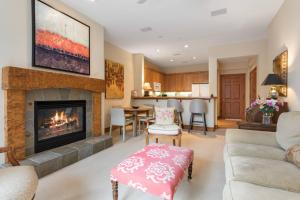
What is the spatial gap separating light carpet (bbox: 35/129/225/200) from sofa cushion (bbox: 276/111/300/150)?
0.83 metres

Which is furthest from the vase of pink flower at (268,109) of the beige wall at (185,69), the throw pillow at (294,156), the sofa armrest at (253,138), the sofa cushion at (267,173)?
the beige wall at (185,69)

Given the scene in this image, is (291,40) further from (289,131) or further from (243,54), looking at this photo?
(243,54)

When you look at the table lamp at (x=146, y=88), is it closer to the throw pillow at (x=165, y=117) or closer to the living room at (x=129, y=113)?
the living room at (x=129, y=113)

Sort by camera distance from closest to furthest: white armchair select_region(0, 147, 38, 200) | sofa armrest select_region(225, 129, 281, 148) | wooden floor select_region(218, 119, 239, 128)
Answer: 1. white armchair select_region(0, 147, 38, 200)
2. sofa armrest select_region(225, 129, 281, 148)
3. wooden floor select_region(218, 119, 239, 128)

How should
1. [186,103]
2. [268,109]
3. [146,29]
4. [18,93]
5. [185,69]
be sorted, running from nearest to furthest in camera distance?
Result: [18,93]
[268,109]
[146,29]
[186,103]
[185,69]

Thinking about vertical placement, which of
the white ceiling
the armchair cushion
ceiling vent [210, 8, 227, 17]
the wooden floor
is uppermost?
the white ceiling

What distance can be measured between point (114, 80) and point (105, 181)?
138 inches

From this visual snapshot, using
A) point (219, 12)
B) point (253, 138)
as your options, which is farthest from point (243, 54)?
point (253, 138)

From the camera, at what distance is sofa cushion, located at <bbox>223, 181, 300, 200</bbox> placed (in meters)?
0.95

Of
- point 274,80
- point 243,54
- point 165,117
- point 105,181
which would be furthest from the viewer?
point 243,54

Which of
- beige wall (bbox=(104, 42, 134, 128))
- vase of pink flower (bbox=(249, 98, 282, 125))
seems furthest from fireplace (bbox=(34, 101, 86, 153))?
→ vase of pink flower (bbox=(249, 98, 282, 125))

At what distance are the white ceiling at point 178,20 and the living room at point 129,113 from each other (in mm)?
27

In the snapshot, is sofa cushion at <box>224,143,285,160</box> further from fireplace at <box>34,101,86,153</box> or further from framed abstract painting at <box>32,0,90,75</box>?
framed abstract painting at <box>32,0,90,75</box>

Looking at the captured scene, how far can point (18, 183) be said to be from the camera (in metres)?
1.22
